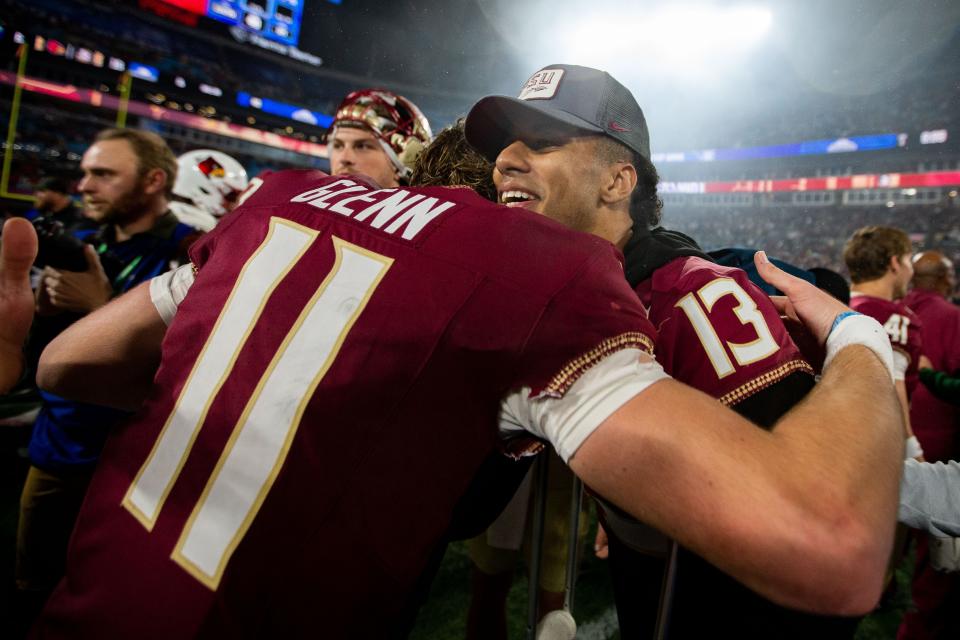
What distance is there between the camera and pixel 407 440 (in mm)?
761

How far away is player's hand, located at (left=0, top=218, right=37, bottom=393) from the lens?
137 cm

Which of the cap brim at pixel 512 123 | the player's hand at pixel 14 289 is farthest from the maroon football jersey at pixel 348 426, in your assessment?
the cap brim at pixel 512 123

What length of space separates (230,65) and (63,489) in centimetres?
3336

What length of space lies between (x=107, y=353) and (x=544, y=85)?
1536mm

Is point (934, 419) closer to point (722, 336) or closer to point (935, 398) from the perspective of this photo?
point (935, 398)

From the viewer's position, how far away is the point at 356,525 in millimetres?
758

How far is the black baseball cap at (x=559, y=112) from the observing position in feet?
5.78

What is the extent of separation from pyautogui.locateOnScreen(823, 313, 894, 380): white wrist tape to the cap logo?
1195 millimetres

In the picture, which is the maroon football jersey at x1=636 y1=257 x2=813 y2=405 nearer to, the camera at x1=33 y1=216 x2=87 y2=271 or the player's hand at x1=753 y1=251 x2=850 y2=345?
the player's hand at x1=753 y1=251 x2=850 y2=345

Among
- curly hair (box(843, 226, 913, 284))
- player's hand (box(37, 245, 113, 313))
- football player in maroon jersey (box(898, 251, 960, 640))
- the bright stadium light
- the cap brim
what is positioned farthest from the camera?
the bright stadium light

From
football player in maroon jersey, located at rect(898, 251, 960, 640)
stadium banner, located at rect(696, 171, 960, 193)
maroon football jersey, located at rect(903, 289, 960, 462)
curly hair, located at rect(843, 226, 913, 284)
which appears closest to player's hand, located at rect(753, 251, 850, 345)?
football player in maroon jersey, located at rect(898, 251, 960, 640)

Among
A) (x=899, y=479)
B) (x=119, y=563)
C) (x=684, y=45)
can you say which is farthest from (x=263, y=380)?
(x=684, y=45)

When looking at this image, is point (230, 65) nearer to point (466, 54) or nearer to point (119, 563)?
point (466, 54)

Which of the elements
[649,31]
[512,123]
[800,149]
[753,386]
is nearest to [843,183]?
[800,149]
